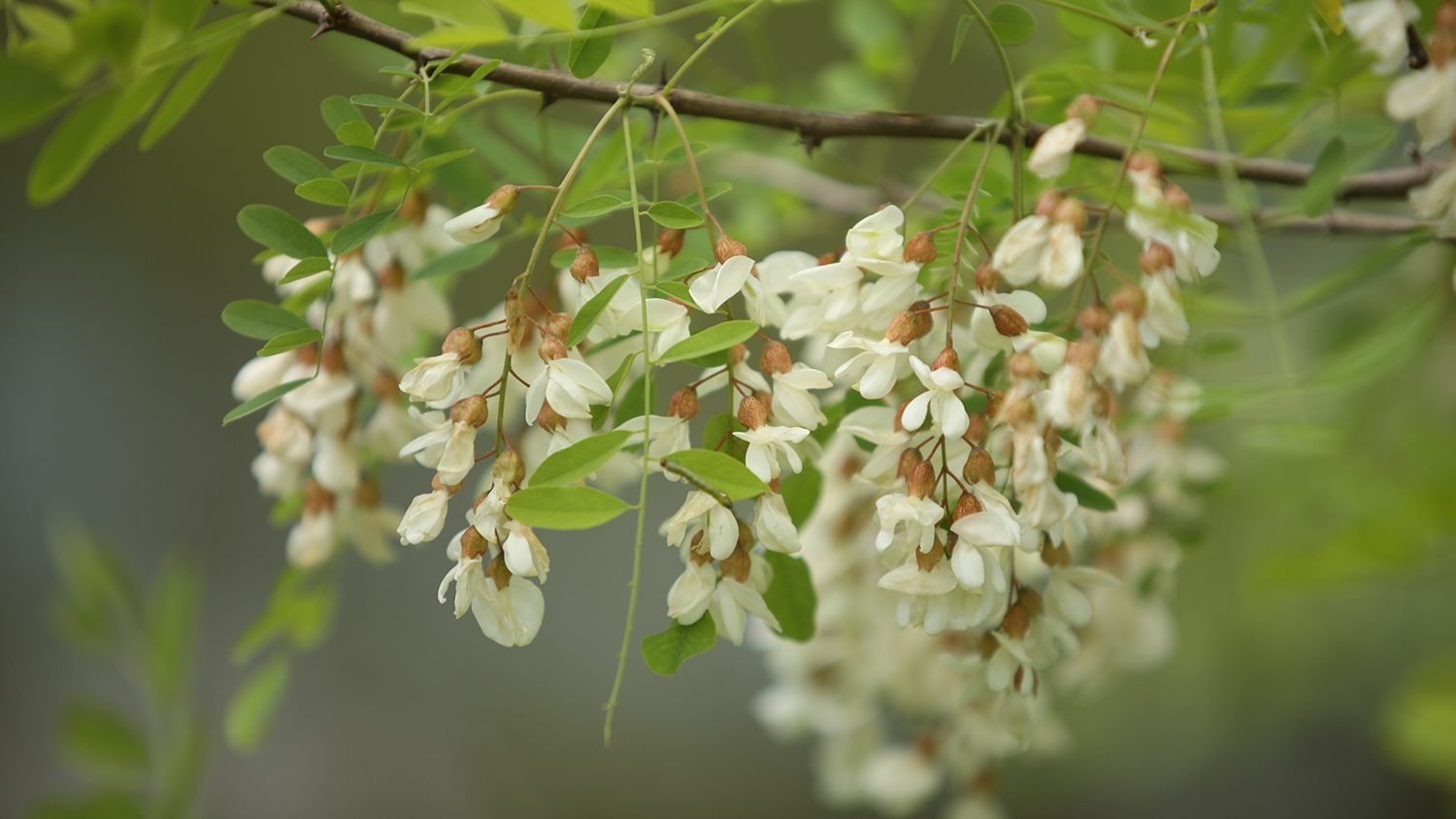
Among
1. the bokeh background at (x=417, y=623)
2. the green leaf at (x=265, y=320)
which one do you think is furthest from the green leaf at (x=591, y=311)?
the bokeh background at (x=417, y=623)

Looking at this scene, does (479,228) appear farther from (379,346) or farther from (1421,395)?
(1421,395)

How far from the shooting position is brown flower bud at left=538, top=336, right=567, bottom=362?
244 millimetres

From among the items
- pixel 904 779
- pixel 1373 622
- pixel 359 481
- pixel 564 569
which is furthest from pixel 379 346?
pixel 1373 622

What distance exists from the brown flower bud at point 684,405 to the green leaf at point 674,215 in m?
0.05

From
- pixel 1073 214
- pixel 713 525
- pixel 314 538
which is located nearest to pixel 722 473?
pixel 713 525

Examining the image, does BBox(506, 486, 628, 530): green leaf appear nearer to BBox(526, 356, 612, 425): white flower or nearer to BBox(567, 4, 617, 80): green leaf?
BBox(526, 356, 612, 425): white flower

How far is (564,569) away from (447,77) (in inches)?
41.8

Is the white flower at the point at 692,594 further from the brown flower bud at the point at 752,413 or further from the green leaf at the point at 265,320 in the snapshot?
the green leaf at the point at 265,320

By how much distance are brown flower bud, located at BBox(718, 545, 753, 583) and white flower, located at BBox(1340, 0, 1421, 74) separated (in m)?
0.25

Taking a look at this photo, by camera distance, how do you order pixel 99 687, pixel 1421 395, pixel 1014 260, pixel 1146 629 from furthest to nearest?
1. pixel 99 687
2. pixel 1421 395
3. pixel 1146 629
4. pixel 1014 260

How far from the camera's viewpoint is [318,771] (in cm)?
115

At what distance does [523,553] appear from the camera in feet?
0.79

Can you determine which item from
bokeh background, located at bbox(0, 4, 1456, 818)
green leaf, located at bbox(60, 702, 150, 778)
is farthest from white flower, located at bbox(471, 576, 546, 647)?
bokeh background, located at bbox(0, 4, 1456, 818)

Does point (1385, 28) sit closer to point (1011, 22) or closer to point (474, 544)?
point (1011, 22)
